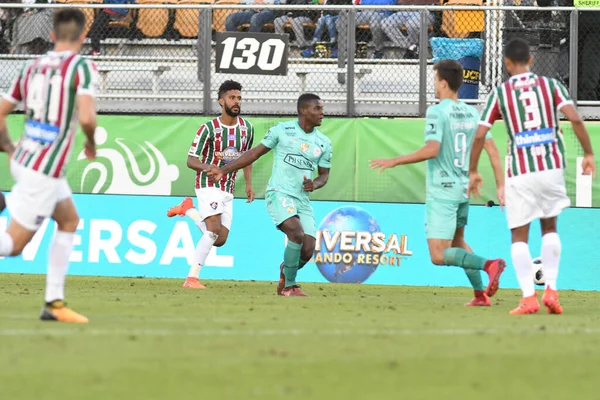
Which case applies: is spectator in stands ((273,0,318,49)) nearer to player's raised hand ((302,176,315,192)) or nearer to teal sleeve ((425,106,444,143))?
player's raised hand ((302,176,315,192))

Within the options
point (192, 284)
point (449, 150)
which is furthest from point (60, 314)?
point (192, 284)

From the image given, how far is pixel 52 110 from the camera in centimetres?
748

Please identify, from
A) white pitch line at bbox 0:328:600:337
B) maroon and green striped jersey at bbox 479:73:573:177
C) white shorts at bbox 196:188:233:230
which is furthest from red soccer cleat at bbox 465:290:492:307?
white shorts at bbox 196:188:233:230

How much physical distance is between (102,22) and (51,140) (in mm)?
10457

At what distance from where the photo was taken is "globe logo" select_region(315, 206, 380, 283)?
16094 millimetres

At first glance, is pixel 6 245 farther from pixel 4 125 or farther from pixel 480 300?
pixel 480 300

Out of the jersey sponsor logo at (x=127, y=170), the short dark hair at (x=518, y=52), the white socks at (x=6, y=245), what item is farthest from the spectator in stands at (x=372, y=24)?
the white socks at (x=6, y=245)

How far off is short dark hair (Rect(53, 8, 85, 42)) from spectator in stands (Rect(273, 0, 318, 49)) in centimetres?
970

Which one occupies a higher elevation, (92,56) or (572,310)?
(92,56)

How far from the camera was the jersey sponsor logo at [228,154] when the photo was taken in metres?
13.8

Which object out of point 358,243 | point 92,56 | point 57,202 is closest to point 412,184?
point 358,243

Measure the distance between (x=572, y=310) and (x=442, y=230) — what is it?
125 cm

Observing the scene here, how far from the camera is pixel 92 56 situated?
57.9 feet

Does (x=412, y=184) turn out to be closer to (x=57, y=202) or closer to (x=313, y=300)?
(x=313, y=300)
